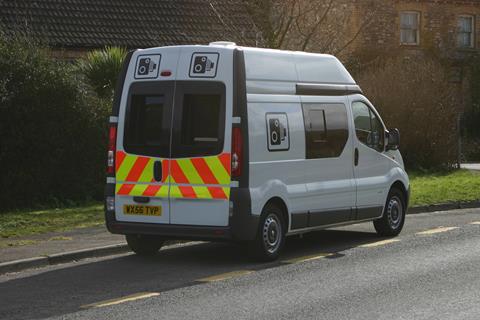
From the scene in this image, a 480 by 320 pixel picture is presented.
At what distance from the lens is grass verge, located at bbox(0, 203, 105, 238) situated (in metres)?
14.5

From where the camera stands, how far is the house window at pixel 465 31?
43969 millimetres

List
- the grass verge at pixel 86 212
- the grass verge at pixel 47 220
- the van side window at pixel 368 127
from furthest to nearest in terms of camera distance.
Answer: the grass verge at pixel 86 212 → the grass verge at pixel 47 220 → the van side window at pixel 368 127

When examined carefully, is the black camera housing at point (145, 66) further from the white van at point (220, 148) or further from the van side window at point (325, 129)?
Result: the van side window at point (325, 129)

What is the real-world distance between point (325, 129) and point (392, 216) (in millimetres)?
2120

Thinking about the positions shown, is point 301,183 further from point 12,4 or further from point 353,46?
point 353,46

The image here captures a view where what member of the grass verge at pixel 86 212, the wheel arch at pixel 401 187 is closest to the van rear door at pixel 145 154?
the grass verge at pixel 86 212

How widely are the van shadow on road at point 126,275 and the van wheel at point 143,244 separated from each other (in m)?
0.11

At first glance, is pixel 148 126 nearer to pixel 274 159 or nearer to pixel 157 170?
pixel 157 170

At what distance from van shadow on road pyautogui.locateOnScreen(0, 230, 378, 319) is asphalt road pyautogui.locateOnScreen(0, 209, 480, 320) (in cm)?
1

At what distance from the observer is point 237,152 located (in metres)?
11.0

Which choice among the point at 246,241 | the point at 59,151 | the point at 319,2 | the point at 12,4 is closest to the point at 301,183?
the point at 246,241

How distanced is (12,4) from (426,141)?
11681 mm

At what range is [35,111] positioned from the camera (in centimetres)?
1762

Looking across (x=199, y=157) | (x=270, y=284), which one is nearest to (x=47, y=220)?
(x=199, y=157)
